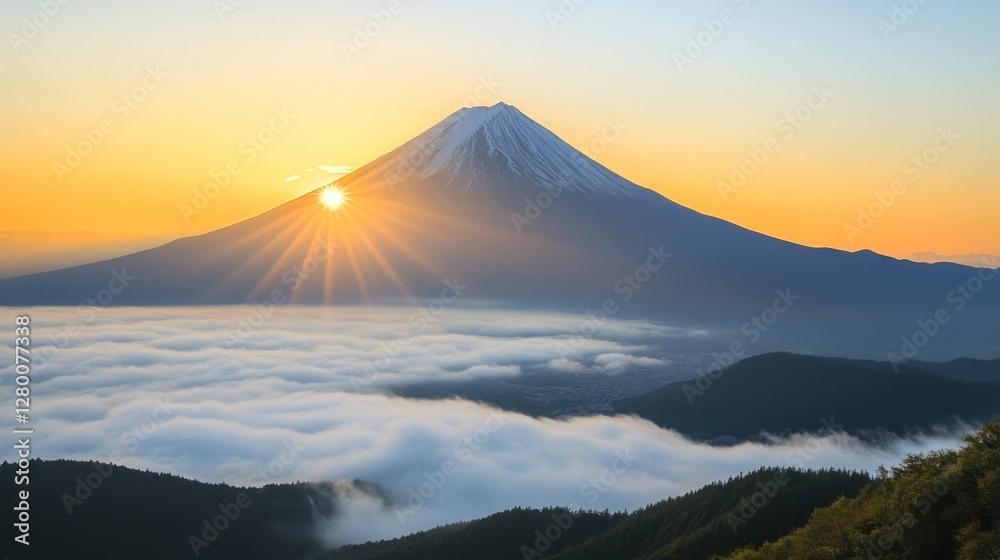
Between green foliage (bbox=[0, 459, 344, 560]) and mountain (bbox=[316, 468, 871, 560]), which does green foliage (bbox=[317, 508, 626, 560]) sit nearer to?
mountain (bbox=[316, 468, 871, 560])

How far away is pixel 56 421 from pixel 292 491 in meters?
87.4

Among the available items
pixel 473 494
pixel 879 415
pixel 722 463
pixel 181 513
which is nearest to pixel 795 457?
pixel 722 463

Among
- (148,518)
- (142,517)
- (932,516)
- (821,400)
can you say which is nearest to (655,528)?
(932,516)

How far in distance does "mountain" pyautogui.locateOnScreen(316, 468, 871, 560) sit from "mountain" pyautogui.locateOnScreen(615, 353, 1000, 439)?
224ft

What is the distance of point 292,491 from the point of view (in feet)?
394

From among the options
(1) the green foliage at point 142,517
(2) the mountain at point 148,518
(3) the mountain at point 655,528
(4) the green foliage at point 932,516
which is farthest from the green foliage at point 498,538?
(4) the green foliage at point 932,516

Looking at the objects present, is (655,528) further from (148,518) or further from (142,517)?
(142,517)

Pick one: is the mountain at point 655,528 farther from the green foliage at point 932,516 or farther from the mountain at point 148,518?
the green foliage at point 932,516

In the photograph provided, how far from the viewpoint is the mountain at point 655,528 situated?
68.4 m

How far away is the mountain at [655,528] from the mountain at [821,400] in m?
68.1

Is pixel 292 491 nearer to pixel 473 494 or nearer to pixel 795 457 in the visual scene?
pixel 473 494

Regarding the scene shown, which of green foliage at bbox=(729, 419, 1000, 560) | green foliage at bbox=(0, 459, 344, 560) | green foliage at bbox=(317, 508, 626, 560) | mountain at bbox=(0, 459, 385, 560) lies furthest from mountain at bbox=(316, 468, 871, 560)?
green foliage at bbox=(729, 419, 1000, 560)

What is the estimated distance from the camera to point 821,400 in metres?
151

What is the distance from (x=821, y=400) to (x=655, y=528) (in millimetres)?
83895
